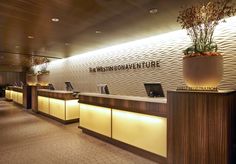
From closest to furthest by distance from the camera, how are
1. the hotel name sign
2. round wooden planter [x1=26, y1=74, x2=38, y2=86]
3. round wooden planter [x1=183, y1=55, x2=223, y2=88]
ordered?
1. round wooden planter [x1=183, y1=55, x2=223, y2=88]
2. the hotel name sign
3. round wooden planter [x1=26, y1=74, x2=38, y2=86]

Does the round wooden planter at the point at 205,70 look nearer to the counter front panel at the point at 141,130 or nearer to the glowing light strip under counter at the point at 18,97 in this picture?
the counter front panel at the point at 141,130

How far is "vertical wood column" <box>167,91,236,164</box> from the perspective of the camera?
240cm

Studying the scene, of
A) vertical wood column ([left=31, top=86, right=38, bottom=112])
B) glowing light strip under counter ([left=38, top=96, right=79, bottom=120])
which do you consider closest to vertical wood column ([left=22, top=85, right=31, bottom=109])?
vertical wood column ([left=31, top=86, right=38, bottom=112])

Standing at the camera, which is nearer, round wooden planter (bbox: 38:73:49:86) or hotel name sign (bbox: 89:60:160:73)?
hotel name sign (bbox: 89:60:160:73)

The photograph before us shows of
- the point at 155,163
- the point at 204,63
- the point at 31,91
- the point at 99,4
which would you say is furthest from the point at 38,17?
the point at 31,91

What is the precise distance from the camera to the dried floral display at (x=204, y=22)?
2.59 meters

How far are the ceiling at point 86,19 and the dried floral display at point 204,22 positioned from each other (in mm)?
1016

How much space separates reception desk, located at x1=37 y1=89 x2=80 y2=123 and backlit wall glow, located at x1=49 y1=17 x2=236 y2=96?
2194mm

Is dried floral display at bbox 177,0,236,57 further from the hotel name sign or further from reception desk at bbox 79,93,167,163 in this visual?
the hotel name sign

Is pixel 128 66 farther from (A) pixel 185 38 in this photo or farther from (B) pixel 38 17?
(B) pixel 38 17

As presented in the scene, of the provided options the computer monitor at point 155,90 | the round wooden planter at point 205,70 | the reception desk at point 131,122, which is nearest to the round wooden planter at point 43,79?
the reception desk at point 131,122

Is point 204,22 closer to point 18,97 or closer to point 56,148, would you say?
point 56,148

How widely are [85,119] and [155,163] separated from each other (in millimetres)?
2594

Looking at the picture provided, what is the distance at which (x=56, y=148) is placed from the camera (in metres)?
4.20
